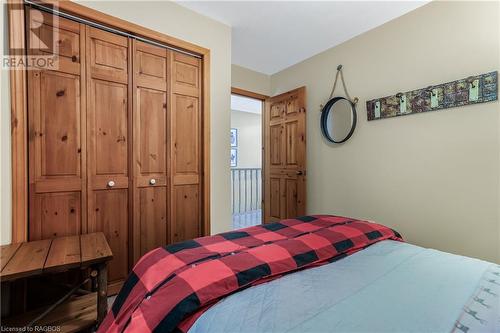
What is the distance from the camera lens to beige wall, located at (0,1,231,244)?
Result: 79.2 inches

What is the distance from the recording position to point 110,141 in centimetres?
186

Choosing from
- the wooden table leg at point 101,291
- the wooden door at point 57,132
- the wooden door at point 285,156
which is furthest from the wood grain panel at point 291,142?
the wooden table leg at point 101,291

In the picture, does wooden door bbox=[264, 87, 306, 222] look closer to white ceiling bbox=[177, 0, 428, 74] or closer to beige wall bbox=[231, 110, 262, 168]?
white ceiling bbox=[177, 0, 428, 74]

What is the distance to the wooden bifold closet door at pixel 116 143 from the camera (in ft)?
5.32

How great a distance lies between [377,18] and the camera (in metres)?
2.35

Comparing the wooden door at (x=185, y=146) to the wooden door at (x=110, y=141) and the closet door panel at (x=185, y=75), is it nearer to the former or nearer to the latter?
the closet door panel at (x=185, y=75)

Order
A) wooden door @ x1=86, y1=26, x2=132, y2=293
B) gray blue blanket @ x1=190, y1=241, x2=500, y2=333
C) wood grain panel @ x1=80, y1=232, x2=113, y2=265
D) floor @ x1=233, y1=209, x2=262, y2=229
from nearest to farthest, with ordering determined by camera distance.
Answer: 1. gray blue blanket @ x1=190, y1=241, x2=500, y2=333
2. wood grain panel @ x1=80, y1=232, x2=113, y2=265
3. wooden door @ x1=86, y1=26, x2=132, y2=293
4. floor @ x1=233, y1=209, x2=262, y2=229

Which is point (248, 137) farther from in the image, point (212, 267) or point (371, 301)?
point (371, 301)

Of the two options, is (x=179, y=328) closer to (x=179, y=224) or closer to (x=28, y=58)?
(x=179, y=224)

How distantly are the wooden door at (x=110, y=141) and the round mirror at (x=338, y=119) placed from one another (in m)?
2.14

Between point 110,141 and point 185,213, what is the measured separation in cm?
88

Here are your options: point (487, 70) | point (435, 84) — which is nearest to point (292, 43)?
point (435, 84)

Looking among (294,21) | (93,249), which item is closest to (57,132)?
(93,249)

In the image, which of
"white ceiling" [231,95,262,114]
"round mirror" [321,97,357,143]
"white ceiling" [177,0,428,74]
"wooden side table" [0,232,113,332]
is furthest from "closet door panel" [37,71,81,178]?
"white ceiling" [231,95,262,114]
